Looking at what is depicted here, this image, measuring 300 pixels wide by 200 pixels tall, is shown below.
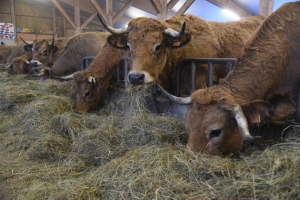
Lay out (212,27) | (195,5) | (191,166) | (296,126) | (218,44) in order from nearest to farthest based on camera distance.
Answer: (191,166) → (296,126) → (218,44) → (212,27) → (195,5)

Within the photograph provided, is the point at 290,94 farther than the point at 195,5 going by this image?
No

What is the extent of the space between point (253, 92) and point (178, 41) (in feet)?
5.44

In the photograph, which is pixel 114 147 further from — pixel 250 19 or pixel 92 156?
pixel 250 19

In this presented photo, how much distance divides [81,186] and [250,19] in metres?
4.72

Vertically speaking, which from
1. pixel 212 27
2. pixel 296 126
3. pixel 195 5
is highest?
pixel 195 5

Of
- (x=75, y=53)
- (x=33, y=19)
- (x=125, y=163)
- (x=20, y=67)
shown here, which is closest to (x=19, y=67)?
(x=20, y=67)

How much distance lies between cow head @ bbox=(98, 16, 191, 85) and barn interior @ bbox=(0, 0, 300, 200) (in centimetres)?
47

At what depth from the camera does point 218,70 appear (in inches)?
159

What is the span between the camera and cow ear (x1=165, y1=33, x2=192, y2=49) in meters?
3.72

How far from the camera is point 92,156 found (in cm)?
282

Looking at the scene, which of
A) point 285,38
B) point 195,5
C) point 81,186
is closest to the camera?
point 81,186

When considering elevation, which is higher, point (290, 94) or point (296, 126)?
point (290, 94)

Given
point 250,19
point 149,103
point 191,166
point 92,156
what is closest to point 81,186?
point 92,156

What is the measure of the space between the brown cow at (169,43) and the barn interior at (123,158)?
48 centimetres
